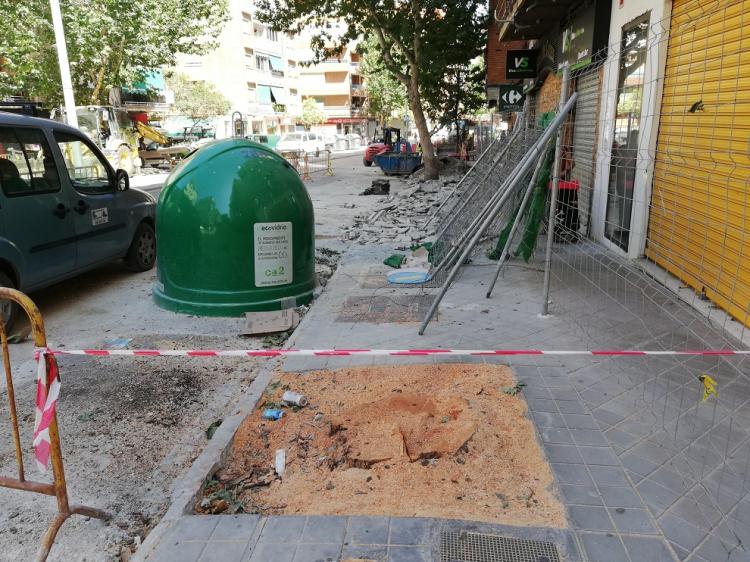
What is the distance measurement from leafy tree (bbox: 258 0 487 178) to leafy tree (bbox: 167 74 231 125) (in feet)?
87.4

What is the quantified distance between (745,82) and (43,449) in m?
5.58

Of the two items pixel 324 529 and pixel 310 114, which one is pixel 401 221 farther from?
pixel 310 114

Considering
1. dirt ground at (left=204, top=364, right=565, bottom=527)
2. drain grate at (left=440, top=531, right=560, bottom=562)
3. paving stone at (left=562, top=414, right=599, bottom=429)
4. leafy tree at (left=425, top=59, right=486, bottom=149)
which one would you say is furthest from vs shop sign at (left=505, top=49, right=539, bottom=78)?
drain grate at (left=440, top=531, right=560, bottom=562)

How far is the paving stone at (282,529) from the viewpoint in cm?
263

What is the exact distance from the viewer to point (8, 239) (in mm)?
5523

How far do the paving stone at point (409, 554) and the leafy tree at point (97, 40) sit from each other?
1002 inches

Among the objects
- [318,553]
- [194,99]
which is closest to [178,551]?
[318,553]

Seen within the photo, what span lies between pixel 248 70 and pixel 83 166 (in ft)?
177

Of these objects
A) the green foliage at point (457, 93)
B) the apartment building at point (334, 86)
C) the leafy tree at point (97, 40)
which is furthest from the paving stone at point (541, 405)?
the apartment building at point (334, 86)

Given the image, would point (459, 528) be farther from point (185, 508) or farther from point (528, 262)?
point (528, 262)

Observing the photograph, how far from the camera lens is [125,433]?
394 centimetres

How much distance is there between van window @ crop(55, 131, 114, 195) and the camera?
21.9 ft

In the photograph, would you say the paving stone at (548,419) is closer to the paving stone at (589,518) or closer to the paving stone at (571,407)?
the paving stone at (571,407)

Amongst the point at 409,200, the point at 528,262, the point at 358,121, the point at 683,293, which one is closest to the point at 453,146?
the point at 409,200
